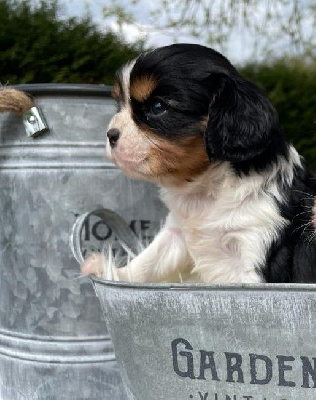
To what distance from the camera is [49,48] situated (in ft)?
7.39

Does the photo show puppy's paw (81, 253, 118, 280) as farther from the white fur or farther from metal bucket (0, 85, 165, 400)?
metal bucket (0, 85, 165, 400)

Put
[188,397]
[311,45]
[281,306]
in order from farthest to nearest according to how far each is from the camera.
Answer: [311,45], [188,397], [281,306]

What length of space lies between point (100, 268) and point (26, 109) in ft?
1.75

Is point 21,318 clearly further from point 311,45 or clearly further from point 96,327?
point 311,45

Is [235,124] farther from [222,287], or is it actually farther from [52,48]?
[52,48]

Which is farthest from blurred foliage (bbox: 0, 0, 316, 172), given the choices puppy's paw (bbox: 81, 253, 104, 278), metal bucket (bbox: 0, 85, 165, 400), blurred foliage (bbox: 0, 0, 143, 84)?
puppy's paw (bbox: 81, 253, 104, 278)

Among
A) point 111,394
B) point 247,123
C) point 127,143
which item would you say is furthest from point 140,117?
point 111,394

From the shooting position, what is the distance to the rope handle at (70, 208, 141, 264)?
54.9 inches

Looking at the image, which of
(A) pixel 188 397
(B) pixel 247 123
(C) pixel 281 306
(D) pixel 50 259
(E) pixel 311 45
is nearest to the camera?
(C) pixel 281 306

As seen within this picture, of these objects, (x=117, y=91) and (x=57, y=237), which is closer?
(x=117, y=91)

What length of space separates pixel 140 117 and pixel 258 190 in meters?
0.33

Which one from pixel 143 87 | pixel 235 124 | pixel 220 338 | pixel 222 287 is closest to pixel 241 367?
pixel 220 338

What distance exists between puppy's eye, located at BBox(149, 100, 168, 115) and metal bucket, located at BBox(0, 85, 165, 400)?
35 centimetres

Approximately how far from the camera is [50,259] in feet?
5.78
